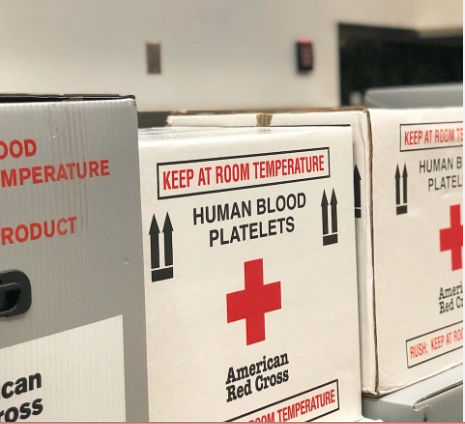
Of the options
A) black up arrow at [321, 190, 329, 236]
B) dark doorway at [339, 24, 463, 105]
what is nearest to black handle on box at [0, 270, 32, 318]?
black up arrow at [321, 190, 329, 236]

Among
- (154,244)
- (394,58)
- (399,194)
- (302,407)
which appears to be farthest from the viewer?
(394,58)

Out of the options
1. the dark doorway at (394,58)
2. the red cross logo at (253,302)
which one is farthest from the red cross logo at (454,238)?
the dark doorway at (394,58)

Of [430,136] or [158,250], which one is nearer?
[158,250]

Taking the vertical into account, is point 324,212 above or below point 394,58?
below

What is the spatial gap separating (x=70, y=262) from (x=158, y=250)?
6.7 inches

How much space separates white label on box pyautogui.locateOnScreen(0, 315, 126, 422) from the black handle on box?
0.03 meters

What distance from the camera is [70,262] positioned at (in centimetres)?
57

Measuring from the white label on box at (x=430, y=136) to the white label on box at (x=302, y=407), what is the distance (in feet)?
1.18

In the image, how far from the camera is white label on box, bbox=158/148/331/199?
74 cm

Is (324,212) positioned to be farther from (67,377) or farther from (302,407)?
(67,377)

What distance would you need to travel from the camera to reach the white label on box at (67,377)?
21.2 inches

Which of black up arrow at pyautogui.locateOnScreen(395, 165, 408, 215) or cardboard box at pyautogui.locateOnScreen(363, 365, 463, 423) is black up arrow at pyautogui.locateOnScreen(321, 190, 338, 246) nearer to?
black up arrow at pyautogui.locateOnScreen(395, 165, 408, 215)

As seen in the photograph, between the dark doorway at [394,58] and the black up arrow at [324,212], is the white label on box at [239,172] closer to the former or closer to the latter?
the black up arrow at [324,212]

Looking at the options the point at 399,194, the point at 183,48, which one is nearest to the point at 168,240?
the point at 399,194
